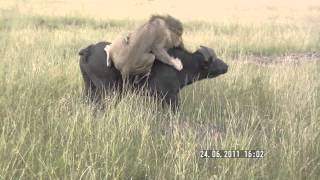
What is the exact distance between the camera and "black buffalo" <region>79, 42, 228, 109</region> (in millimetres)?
5039

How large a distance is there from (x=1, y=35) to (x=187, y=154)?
7381 millimetres

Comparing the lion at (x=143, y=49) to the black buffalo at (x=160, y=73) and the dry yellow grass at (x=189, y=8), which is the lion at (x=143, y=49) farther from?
the dry yellow grass at (x=189, y=8)

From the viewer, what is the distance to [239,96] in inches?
231

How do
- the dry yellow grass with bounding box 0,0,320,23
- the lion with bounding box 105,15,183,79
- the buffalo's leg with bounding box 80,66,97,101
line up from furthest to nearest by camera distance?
the dry yellow grass with bounding box 0,0,320,23, the buffalo's leg with bounding box 80,66,97,101, the lion with bounding box 105,15,183,79

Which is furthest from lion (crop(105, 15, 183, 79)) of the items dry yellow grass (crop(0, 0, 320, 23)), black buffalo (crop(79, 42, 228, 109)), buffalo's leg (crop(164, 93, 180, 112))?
dry yellow grass (crop(0, 0, 320, 23))

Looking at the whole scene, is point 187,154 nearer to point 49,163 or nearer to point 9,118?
point 49,163

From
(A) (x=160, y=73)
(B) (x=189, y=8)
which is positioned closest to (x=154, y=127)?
(A) (x=160, y=73)

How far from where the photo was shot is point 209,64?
534 centimetres

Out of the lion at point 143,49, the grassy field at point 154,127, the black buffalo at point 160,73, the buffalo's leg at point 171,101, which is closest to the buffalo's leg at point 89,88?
the black buffalo at point 160,73

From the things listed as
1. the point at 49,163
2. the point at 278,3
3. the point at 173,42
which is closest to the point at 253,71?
the point at 173,42

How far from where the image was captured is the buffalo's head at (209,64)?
17.4ft

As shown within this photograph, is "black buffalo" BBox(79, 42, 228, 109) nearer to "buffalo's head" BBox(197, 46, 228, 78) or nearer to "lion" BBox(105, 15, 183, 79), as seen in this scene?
"buffalo's head" BBox(197, 46, 228, 78)

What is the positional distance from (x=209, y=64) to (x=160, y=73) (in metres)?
0.57

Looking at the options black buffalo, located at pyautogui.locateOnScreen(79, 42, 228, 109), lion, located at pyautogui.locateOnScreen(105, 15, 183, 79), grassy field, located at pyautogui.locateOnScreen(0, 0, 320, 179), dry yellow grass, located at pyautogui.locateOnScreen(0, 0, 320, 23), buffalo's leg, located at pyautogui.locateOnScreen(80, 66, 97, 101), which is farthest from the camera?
dry yellow grass, located at pyautogui.locateOnScreen(0, 0, 320, 23)
